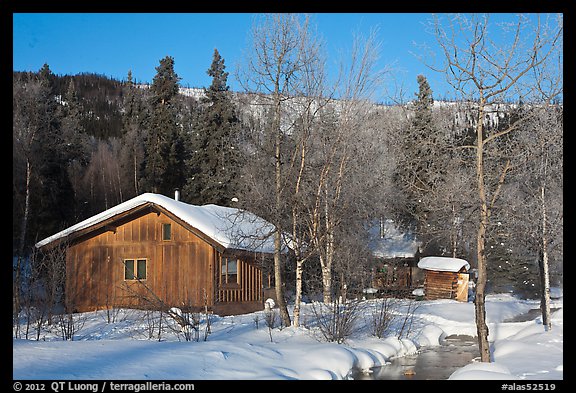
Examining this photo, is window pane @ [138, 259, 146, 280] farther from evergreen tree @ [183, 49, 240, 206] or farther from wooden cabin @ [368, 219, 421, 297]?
wooden cabin @ [368, 219, 421, 297]

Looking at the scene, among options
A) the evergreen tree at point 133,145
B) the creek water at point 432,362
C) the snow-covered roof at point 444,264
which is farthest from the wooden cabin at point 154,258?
the evergreen tree at point 133,145

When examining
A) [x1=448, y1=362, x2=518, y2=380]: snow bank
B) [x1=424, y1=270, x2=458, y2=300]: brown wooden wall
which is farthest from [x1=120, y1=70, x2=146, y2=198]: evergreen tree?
[x1=448, y1=362, x2=518, y2=380]: snow bank

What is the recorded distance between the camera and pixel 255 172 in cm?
2458

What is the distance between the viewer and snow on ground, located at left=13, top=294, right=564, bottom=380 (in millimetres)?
11422

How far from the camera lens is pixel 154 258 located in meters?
27.6

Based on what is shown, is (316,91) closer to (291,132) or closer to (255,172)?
(291,132)

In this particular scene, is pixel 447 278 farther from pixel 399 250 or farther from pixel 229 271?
pixel 229 271

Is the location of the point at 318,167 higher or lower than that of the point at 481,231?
higher

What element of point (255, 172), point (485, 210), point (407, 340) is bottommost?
point (407, 340)

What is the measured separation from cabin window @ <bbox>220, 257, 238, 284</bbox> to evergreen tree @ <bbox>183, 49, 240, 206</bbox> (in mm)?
14263

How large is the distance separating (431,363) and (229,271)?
12.0 metres

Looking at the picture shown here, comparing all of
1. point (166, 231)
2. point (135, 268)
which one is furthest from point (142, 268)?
point (166, 231)
